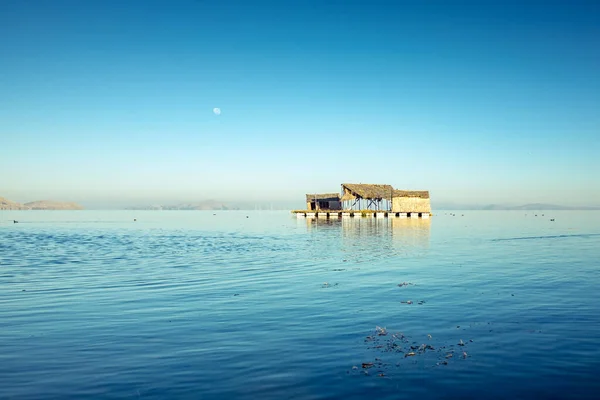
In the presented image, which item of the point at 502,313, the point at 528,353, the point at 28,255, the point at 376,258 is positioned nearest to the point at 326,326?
the point at 528,353

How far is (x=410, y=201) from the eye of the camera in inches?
4926

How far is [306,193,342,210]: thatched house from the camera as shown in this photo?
129 m

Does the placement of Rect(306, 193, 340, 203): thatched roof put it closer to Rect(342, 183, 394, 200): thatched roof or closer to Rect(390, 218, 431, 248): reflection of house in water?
Rect(342, 183, 394, 200): thatched roof

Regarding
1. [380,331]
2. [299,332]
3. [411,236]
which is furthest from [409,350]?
[411,236]

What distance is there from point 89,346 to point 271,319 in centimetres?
621

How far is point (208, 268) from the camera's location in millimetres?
31688

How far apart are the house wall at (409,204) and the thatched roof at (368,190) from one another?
3.29 meters

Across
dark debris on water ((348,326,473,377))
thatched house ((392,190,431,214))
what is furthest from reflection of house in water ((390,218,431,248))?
thatched house ((392,190,431,214))

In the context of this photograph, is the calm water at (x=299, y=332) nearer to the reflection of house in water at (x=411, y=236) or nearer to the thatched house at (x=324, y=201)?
the reflection of house in water at (x=411, y=236)

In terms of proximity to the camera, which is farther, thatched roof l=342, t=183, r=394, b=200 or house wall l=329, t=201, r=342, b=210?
house wall l=329, t=201, r=342, b=210

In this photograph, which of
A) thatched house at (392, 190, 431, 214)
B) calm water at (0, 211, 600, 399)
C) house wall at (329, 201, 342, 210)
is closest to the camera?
calm water at (0, 211, 600, 399)

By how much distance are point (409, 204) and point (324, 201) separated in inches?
955

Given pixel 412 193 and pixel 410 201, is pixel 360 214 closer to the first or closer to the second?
pixel 410 201

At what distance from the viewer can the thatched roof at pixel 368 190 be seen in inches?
4665
